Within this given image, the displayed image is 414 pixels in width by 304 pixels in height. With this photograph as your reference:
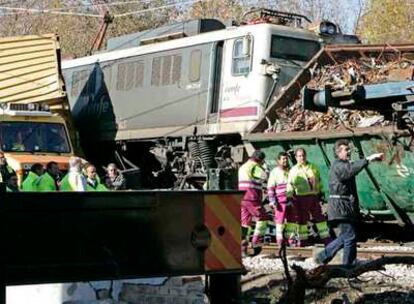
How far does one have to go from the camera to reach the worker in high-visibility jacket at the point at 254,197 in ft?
43.8

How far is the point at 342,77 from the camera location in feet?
44.9

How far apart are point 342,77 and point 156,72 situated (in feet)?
18.0

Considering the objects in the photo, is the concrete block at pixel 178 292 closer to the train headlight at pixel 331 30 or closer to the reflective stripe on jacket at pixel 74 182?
the reflective stripe on jacket at pixel 74 182

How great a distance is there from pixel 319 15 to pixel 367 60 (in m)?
29.4

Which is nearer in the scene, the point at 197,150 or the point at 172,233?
the point at 172,233

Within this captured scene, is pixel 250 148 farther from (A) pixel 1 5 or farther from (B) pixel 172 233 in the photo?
(A) pixel 1 5

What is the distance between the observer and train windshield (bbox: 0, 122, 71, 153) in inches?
643

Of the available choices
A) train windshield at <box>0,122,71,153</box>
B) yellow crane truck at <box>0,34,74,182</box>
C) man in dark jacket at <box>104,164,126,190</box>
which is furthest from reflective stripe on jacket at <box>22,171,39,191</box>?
train windshield at <box>0,122,71,153</box>

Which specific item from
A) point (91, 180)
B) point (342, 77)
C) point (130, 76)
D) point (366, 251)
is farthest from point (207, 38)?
point (366, 251)

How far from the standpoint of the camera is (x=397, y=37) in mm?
35500

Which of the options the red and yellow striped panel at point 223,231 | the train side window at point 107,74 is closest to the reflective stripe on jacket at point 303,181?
the train side window at point 107,74

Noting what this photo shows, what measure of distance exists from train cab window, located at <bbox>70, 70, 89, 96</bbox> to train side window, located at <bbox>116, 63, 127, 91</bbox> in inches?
71.4

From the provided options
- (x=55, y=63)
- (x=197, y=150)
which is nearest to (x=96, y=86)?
(x=55, y=63)

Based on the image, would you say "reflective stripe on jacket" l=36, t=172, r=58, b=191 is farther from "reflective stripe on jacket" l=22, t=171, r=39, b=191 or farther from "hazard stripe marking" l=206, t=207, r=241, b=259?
"hazard stripe marking" l=206, t=207, r=241, b=259
